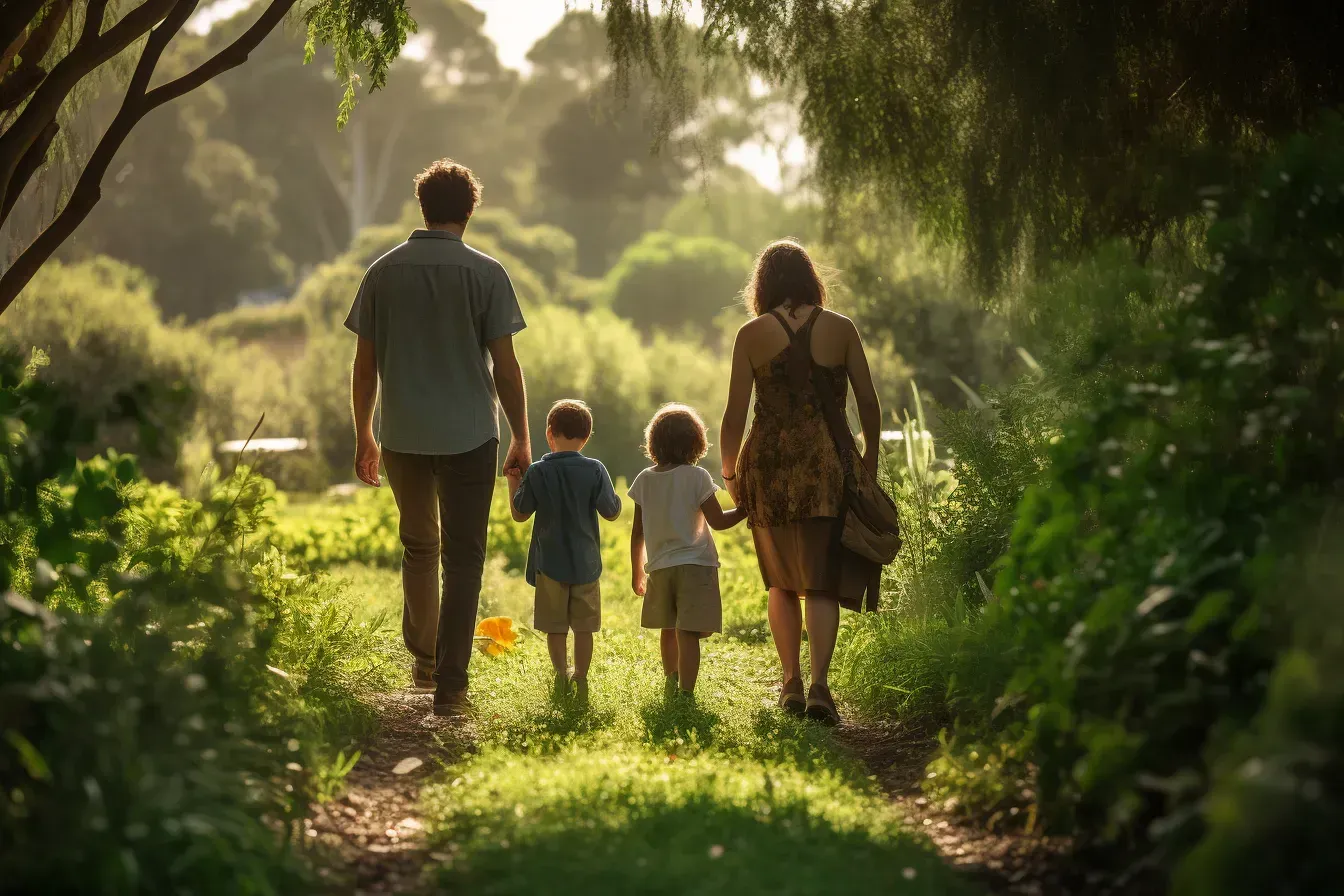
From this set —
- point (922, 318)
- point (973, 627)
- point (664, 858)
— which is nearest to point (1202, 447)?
point (664, 858)

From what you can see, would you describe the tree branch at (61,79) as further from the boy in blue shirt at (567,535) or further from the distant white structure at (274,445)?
the distant white structure at (274,445)

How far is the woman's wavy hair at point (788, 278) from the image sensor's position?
16.8 feet

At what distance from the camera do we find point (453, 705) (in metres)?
4.98

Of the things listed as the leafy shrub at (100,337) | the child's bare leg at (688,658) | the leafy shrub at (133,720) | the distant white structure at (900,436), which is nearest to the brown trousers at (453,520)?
the leafy shrub at (133,720)

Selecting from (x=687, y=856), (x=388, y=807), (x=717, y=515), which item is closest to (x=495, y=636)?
(x=717, y=515)

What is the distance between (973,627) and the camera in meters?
5.28

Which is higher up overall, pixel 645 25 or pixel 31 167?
pixel 645 25

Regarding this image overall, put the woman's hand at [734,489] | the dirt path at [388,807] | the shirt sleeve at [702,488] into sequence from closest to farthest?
1. the dirt path at [388,807]
2. the shirt sleeve at [702,488]
3. the woman's hand at [734,489]

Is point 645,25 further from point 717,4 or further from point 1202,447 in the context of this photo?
point 1202,447

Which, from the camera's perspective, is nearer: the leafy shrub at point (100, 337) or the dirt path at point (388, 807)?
the dirt path at point (388, 807)

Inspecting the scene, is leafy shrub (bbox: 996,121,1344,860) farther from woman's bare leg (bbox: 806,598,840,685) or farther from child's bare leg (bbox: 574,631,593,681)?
child's bare leg (bbox: 574,631,593,681)

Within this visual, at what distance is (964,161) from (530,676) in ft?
9.39

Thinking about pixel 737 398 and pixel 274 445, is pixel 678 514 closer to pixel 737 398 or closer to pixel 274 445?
pixel 737 398

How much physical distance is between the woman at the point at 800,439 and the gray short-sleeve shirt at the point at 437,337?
0.95 m
